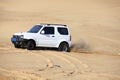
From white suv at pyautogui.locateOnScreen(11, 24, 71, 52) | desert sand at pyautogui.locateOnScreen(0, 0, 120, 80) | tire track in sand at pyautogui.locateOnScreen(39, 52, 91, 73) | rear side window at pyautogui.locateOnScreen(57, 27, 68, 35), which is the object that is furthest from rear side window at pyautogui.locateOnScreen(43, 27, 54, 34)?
tire track in sand at pyautogui.locateOnScreen(39, 52, 91, 73)

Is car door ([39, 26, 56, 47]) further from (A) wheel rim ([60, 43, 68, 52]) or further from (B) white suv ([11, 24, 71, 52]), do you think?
(A) wheel rim ([60, 43, 68, 52])

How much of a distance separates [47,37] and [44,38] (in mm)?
239

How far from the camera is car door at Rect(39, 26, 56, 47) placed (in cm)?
2500

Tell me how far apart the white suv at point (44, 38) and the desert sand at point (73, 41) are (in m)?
0.80

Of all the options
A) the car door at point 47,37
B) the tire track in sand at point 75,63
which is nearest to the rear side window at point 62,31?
the car door at point 47,37

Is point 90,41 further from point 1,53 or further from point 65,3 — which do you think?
point 65,3

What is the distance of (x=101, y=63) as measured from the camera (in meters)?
20.4

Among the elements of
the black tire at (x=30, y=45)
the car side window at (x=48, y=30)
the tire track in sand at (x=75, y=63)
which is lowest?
the tire track in sand at (x=75, y=63)

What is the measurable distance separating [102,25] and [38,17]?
734 centimetres

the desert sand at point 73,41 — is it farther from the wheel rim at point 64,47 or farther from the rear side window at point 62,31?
the rear side window at point 62,31

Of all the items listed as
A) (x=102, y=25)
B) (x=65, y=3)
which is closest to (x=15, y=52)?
(x=102, y=25)

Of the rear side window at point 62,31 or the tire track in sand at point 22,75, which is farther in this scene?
the rear side window at point 62,31

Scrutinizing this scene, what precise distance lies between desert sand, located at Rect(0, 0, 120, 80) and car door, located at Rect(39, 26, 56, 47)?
1229 mm

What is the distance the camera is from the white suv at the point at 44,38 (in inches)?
963
